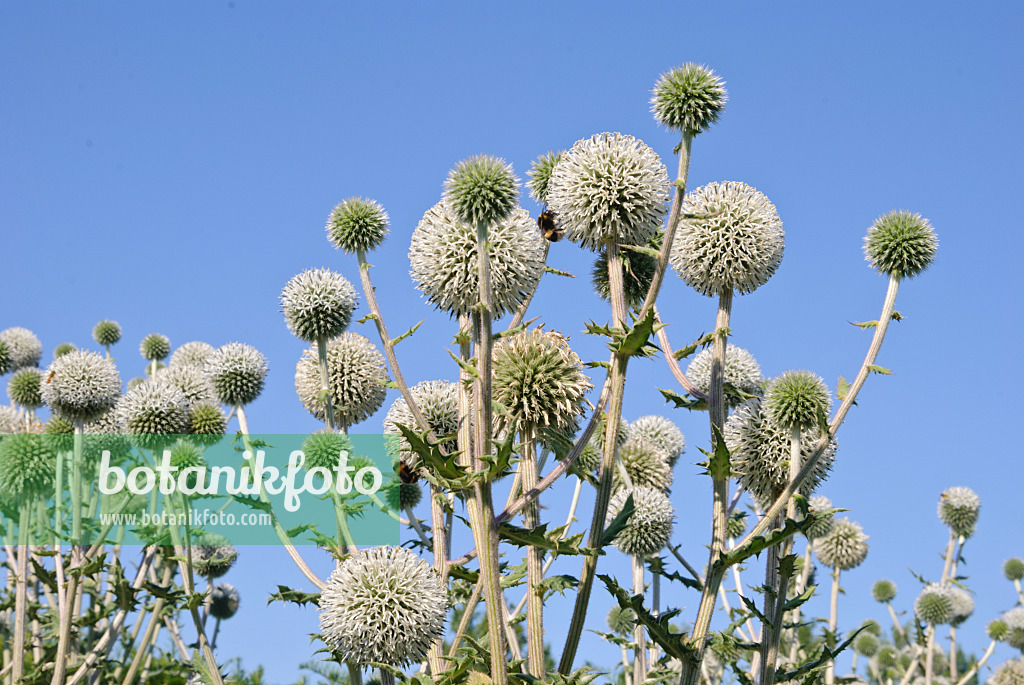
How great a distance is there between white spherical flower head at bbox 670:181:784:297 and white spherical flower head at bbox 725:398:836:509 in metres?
0.79

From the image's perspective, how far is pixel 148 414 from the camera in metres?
7.09

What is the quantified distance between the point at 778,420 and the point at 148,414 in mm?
4702

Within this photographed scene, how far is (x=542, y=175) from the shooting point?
4.96 m

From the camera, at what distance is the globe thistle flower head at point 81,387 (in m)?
7.50

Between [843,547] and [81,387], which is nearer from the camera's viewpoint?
[81,387]

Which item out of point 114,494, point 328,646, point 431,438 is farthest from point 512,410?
point 114,494

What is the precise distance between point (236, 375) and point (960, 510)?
322 inches

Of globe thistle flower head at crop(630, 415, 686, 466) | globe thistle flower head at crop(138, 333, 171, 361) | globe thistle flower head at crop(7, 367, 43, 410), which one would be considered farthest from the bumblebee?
globe thistle flower head at crop(138, 333, 171, 361)

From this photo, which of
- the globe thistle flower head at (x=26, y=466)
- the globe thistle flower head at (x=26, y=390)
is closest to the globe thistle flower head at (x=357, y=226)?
the globe thistle flower head at (x=26, y=466)

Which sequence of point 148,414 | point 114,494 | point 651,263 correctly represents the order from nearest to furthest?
1. point 651,263
2. point 148,414
3. point 114,494

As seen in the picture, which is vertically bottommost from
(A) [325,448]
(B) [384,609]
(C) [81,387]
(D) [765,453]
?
(B) [384,609]

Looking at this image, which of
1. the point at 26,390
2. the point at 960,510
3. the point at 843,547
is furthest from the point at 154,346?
the point at 960,510

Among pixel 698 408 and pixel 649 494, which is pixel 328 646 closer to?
pixel 698 408

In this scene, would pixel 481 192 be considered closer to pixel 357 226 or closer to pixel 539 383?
pixel 539 383
